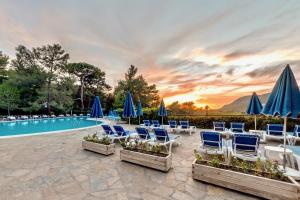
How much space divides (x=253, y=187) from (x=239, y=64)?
996 centimetres

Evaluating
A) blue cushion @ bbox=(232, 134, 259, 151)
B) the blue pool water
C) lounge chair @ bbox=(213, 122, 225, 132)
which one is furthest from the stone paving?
the blue pool water

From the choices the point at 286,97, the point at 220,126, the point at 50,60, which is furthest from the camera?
the point at 50,60

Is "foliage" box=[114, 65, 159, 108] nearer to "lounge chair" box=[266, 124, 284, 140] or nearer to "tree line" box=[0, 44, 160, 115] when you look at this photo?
"tree line" box=[0, 44, 160, 115]

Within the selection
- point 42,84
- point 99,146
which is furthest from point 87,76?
point 99,146

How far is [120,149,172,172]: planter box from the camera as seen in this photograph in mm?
3752

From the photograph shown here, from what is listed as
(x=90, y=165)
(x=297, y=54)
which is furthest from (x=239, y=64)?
(x=90, y=165)

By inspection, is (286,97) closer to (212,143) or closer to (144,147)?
(212,143)

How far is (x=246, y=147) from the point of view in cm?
409

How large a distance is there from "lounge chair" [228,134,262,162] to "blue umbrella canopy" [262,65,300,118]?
1057 millimetres

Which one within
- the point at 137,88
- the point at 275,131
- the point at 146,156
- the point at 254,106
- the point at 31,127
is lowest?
the point at 31,127

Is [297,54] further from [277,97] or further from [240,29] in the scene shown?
[277,97]

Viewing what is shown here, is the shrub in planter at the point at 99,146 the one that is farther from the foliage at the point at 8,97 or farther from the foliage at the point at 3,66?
the foliage at the point at 3,66

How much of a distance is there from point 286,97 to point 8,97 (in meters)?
30.6

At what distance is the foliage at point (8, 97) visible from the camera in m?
21.5
